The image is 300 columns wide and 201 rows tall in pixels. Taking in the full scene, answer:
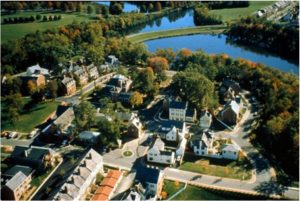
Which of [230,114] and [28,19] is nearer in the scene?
[230,114]

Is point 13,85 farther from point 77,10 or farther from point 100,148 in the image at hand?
point 77,10

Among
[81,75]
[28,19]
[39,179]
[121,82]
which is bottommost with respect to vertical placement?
[39,179]

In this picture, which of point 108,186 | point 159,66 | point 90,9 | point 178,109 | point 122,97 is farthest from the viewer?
point 90,9

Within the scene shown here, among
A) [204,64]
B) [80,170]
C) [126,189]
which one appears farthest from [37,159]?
[204,64]

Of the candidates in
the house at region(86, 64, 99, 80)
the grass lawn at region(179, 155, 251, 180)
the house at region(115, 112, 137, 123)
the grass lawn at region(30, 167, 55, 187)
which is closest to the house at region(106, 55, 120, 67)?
the house at region(86, 64, 99, 80)

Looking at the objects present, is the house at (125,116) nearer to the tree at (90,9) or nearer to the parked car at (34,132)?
the parked car at (34,132)

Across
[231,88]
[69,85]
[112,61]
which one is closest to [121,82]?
[69,85]

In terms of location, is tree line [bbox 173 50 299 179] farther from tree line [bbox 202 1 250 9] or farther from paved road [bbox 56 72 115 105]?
tree line [bbox 202 1 250 9]

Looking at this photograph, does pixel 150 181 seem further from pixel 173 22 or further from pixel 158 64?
pixel 173 22
